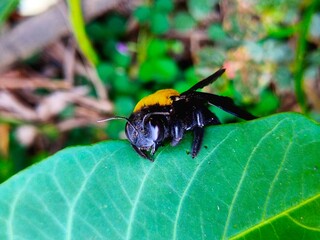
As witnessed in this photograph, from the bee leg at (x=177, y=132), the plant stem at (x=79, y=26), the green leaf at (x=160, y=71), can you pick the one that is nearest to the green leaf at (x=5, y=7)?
the plant stem at (x=79, y=26)

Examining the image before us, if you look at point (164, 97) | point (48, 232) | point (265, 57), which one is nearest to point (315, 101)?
point (265, 57)

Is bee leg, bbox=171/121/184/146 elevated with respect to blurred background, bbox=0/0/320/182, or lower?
elevated

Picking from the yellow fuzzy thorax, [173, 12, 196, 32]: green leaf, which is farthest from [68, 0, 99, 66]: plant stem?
the yellow fuzzy thorax

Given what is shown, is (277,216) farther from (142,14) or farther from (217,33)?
(142,14)

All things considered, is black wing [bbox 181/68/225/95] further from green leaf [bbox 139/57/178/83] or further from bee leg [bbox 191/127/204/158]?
green leaf [bbox 139/57/178/83]

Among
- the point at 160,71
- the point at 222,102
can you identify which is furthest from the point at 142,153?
the point at 160,71

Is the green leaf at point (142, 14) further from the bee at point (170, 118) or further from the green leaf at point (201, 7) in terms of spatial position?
the bee at point (170, 118)

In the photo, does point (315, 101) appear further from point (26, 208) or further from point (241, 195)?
point (26, 208)
